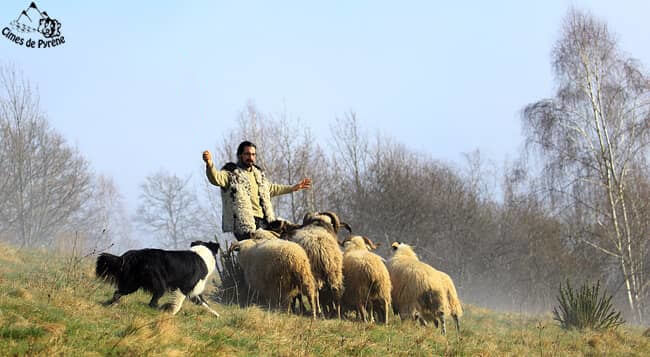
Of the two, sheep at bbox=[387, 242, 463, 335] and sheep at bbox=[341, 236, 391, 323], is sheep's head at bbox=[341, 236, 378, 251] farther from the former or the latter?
sheep at bbox=[341, 236, 391, 323]

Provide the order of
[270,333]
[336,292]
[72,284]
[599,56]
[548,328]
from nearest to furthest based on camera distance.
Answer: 1. [270,333]
2. [72,284]
3. [336,292]
4. [548,328]
5. [599,56]

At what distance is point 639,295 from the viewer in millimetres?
23312

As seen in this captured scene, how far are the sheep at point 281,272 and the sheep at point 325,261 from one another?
25 cm

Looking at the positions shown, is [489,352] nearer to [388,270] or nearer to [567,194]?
[388,270]

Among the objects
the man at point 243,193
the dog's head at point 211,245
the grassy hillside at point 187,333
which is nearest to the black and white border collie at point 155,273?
the grassy hillside at point 187,333

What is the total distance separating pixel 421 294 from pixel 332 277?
1556mm

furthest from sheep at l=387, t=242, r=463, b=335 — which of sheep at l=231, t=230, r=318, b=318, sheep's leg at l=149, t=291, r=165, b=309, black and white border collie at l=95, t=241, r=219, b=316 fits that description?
sheep's leg at l=149, t=291, r=165, b=309

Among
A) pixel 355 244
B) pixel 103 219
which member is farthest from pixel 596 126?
pixel 103 219

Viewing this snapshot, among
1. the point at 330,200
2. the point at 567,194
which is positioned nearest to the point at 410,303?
the point at 567,194

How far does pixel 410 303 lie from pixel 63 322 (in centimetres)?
535

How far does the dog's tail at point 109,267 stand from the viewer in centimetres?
634

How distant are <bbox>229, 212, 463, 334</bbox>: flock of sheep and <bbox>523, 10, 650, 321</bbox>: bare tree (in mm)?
14934

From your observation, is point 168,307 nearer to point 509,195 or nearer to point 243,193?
point 243,193

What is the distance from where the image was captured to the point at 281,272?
7.97 m
